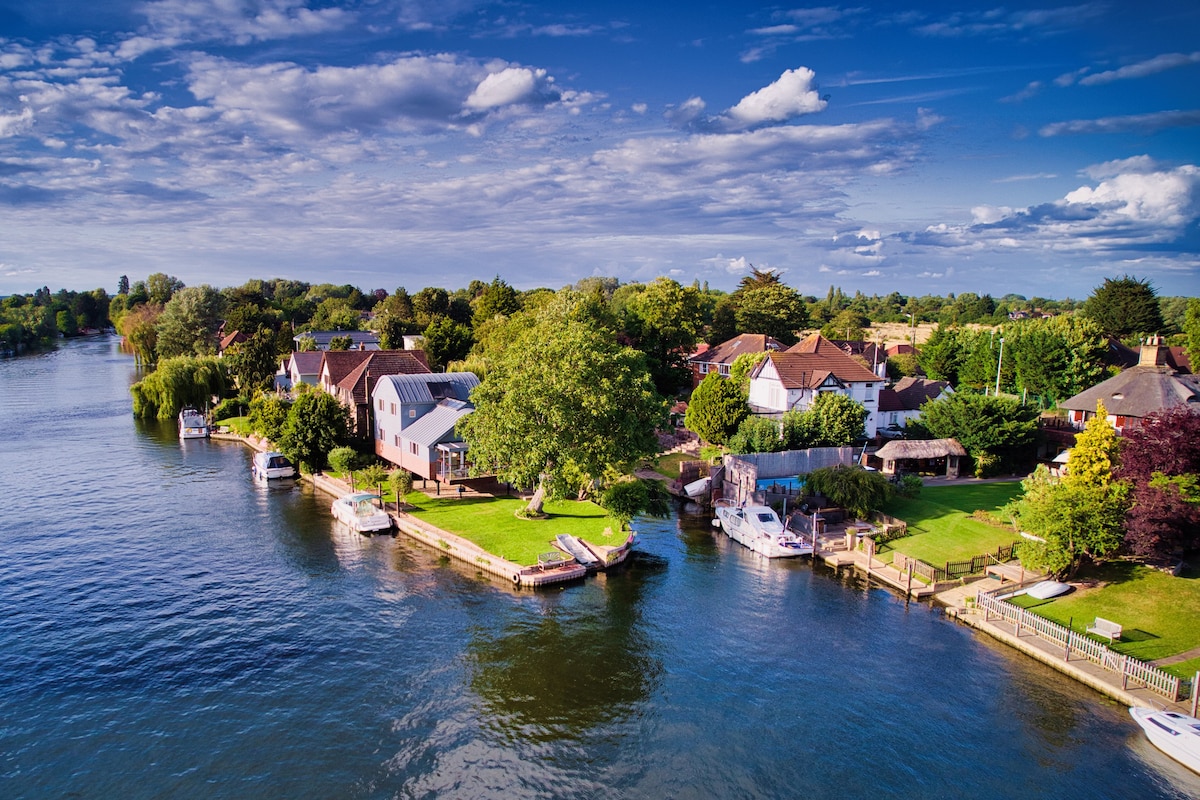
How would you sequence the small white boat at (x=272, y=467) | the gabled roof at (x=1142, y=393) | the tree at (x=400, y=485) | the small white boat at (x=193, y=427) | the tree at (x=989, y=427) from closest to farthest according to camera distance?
1. the tree at (x=400, y=485)
2. the gabled roof at (x=1142, y=393)
3. the tree at (x=989, y=427)
4. the small white boat at (x=272, y=467)
5. the small white boat at (x=193, y=427)

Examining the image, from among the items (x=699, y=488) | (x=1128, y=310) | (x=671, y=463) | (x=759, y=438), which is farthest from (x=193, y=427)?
(x=1128, y=310)

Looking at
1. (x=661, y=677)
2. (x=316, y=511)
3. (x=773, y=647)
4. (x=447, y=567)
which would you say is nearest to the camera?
(x=661, y=677)

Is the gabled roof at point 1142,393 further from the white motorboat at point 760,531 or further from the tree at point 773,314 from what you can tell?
the tree at point 773,314

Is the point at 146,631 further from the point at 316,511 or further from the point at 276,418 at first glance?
the point at 276,418

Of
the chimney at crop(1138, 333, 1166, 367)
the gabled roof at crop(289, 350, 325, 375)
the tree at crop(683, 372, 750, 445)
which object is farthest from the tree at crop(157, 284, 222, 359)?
the chimney at crop(1138, 333, 1166, 367)

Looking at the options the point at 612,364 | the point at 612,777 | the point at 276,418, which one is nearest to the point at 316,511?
the point at 276,418

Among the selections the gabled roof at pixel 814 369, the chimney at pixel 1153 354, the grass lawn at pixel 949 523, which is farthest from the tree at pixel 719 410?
the chimney at pixel 1153 354
